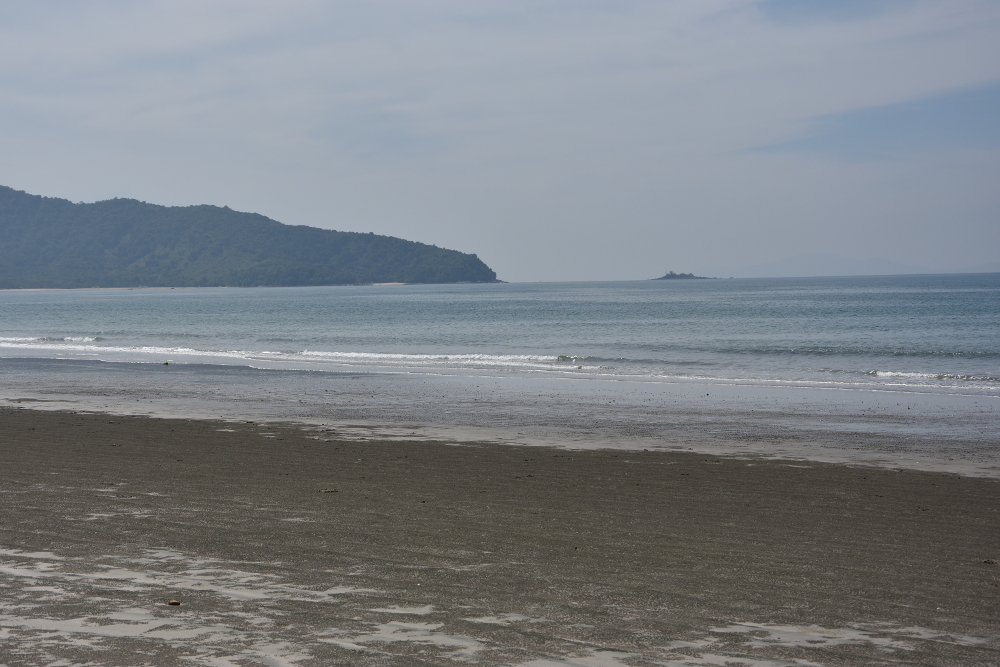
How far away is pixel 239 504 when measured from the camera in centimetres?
856

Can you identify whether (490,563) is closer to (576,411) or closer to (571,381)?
(576,411)

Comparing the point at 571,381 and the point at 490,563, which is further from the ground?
the point at 490,563

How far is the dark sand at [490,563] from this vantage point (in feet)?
15.6

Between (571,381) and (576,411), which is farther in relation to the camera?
(571,381)

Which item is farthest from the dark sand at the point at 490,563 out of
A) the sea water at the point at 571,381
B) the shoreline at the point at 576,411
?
the sea water at the point at 571,381

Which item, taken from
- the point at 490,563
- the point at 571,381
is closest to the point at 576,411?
the point at 571,381

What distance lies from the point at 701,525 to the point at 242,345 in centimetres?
3881

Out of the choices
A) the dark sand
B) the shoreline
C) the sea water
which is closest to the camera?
the dark sand

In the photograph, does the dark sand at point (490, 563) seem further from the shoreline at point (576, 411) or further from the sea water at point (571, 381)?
the sea water at point (571, 381)

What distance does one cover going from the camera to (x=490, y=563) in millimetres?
6414

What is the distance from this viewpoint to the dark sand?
474 centimetres

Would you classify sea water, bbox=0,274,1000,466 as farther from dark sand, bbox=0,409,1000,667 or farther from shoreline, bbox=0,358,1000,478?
dark sand, bbox=0,409,1000,667

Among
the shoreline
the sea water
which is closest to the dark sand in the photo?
the shoreline

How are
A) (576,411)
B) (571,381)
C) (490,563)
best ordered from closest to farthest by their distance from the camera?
(490,563) < (576,411) < (571,381)
